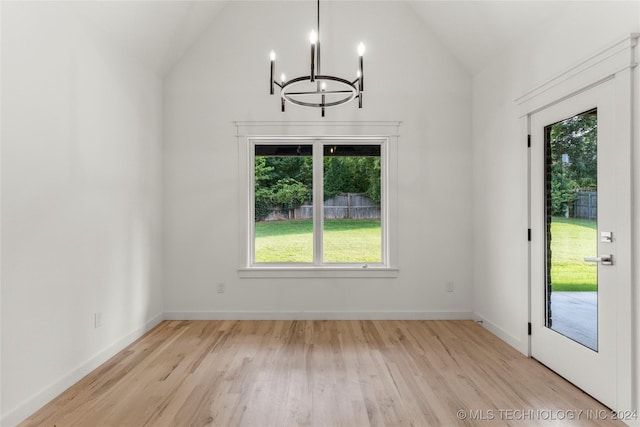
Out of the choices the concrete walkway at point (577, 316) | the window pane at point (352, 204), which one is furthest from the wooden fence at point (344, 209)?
the concrete walkway at point (577, 316)

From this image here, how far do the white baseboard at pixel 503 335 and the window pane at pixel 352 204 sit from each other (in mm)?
1260

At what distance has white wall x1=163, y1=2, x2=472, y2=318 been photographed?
4059mm

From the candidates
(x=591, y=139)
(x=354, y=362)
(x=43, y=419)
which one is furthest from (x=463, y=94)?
(x=43, y=419)

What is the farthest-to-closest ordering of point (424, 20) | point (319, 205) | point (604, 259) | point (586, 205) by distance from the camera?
point (319, 205) < point (424, 20) < point (586, 205) < point (604, 259)

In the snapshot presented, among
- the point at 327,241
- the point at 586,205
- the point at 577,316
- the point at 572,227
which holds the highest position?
the point at 586,205

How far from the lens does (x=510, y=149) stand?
10.9 feet

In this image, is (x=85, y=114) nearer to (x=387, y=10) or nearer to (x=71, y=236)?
(x=71, y=236)

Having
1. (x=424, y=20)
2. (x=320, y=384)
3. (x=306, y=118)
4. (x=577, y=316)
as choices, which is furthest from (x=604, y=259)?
(x=424, y=20)

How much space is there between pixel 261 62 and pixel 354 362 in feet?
10.7

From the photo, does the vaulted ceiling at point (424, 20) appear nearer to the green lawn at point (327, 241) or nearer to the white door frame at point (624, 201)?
the white door frame at point (624, 201)

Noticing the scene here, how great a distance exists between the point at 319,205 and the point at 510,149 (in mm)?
2059

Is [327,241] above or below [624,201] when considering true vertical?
below

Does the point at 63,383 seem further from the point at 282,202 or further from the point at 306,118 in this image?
the point at 306,118

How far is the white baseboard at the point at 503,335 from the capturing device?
10.2 feet
